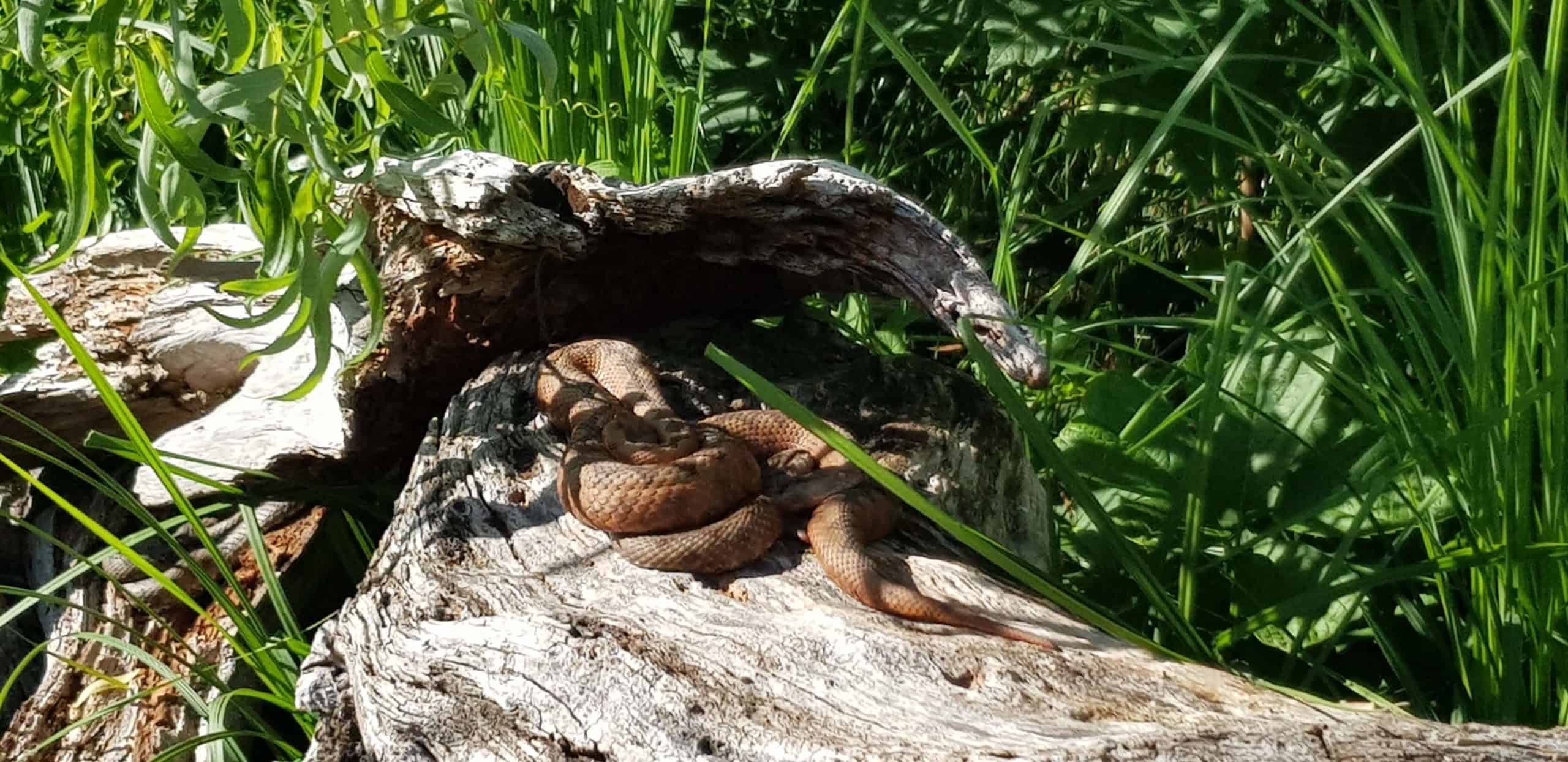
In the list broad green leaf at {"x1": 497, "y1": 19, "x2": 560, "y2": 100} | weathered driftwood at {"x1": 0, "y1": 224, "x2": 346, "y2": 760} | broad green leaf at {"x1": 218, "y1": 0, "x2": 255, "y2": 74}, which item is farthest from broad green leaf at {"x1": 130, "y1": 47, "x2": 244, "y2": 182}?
weathered driftwood at {"x1": 0, "y1": 224, "x2": 346, "y2": 760}

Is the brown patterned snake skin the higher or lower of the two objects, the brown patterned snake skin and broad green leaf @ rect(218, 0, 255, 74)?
the lower

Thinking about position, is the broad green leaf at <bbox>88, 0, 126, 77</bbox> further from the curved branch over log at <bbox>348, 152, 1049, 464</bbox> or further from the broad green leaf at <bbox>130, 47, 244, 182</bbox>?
the curved branch over log at <bbox>348, 152, 1049, 464</bbox>

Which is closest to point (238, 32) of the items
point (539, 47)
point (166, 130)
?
point (166, 130)

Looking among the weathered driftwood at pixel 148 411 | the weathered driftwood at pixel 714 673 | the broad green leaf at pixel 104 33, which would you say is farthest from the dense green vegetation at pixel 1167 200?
the weathered driftwood at pixel 714 673

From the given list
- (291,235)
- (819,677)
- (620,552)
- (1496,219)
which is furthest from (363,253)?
(1496,219)

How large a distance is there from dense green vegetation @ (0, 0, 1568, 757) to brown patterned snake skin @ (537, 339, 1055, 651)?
469 mm

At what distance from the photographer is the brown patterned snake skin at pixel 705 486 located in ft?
9.15

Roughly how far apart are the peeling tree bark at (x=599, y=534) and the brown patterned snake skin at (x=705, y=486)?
0.06 meters

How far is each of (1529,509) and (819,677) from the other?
4.72 feet

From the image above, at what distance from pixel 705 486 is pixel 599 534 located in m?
0.27

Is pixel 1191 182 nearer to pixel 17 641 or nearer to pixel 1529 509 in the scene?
pixel 1529 509

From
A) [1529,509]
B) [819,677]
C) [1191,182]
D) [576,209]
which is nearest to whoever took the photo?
[819,677]

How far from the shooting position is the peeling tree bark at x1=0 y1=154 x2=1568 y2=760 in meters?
2.20

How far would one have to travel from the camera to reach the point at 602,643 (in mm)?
2432
